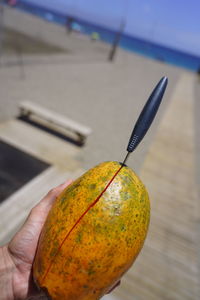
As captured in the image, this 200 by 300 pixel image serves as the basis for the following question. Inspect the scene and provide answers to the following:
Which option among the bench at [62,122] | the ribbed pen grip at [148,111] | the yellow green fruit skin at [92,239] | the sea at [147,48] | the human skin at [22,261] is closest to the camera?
the ribbed pen grip at [148,111]

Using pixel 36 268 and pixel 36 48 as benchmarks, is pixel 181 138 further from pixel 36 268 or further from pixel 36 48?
pixel 36 48

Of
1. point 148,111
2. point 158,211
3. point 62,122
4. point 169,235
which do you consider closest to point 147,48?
point 62,122

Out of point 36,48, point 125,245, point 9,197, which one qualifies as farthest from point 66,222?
point 36,48

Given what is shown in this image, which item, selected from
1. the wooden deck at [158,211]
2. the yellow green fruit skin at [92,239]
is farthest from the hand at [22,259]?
the wooden deck at [158,211]

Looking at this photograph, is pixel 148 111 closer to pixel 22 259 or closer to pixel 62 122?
pixel 22 259

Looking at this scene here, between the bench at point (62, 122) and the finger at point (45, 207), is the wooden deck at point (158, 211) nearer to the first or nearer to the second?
the bench at point (62, 122)
